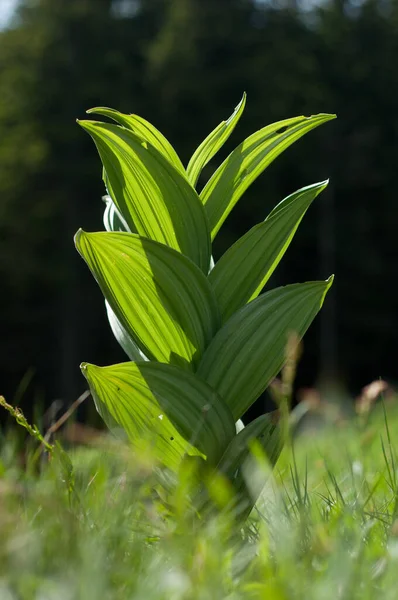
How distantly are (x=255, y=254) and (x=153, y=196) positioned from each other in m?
0.22

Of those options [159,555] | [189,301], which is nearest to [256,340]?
[189,301]

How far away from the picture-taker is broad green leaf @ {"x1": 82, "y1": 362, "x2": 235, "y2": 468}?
1.33 meters

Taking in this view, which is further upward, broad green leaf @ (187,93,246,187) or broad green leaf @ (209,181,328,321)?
broad green leaf @ (187,93,246,187)

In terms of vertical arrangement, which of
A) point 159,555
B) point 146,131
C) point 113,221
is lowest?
point 159,555

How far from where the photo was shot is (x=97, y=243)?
1.33m

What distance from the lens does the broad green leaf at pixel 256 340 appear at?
4.58 feet

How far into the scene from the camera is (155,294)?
55.6 inches

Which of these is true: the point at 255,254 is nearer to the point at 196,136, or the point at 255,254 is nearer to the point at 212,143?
the point at 212,143

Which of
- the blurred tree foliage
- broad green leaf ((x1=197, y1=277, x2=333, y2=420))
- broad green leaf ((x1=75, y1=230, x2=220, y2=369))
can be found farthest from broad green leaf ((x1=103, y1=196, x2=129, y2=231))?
the blurred tree foliage

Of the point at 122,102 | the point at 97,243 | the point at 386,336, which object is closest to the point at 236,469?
the point at 97,243

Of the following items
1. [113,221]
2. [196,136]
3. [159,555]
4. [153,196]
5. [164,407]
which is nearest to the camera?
[159,555]

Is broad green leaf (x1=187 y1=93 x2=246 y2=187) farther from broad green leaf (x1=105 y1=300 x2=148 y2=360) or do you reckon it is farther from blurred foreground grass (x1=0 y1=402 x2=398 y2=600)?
blurred foreground grass (x1=0 y1=402 x2=398 y2=600)

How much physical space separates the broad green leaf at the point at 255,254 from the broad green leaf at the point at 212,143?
184 millimetres

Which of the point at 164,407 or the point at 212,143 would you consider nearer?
the point at 164,407
